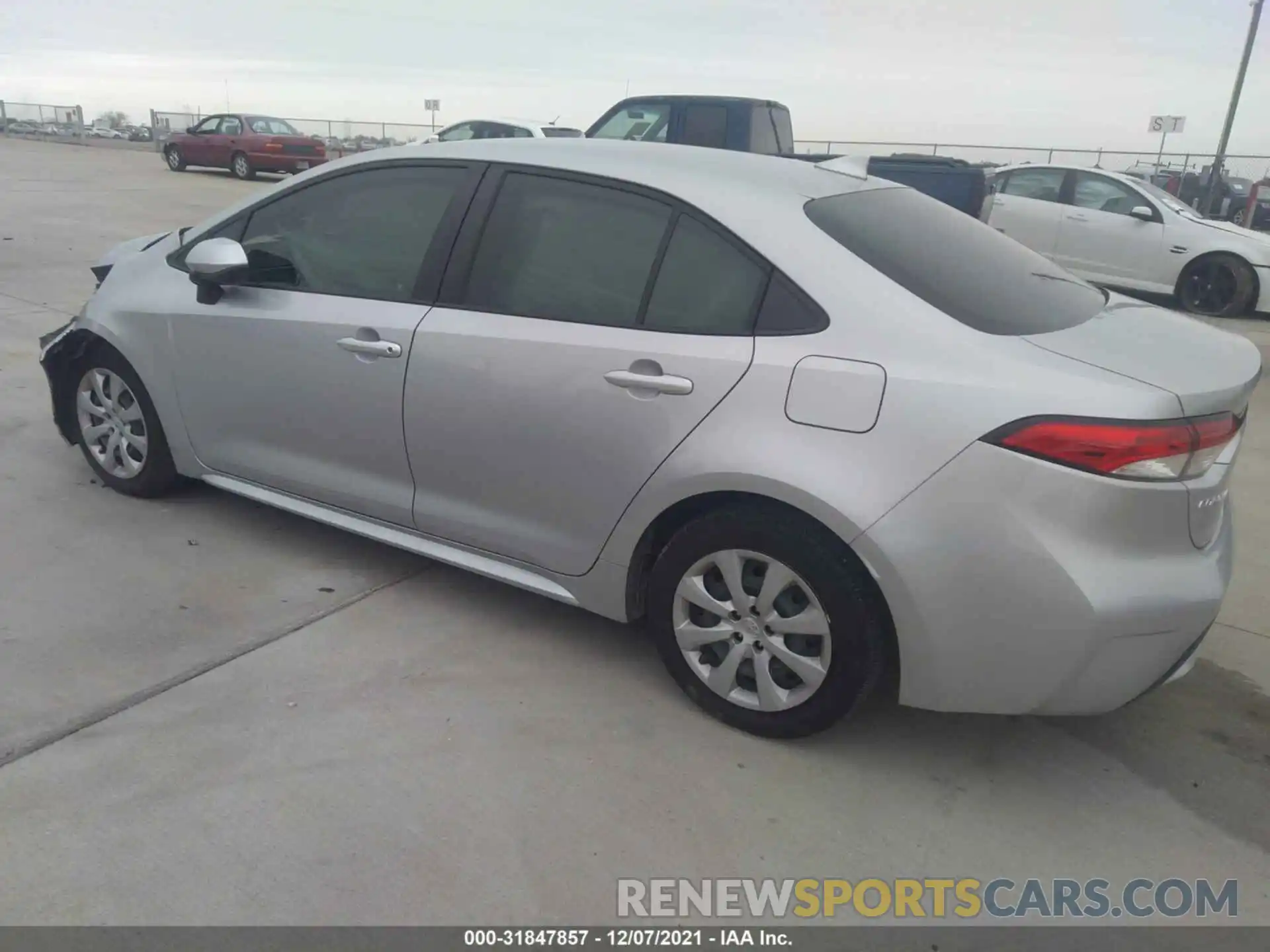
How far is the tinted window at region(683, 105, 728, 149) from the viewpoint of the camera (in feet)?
38.0

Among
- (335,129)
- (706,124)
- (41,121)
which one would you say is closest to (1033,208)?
(706,124)

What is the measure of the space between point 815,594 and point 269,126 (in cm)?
2246

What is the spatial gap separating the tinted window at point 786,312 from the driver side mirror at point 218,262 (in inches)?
79.2

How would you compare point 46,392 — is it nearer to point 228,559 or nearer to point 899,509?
point 228,559

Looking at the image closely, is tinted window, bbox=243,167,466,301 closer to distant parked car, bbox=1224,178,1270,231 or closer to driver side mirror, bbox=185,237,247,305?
driver side mirror, bbox=185,237,247,305

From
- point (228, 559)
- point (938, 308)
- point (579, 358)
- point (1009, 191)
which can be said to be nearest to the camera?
point (938, 308)

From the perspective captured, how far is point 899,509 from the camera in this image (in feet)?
8.07

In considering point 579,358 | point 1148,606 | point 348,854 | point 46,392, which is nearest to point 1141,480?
point 1148,606

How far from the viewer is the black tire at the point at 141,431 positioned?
412 cm

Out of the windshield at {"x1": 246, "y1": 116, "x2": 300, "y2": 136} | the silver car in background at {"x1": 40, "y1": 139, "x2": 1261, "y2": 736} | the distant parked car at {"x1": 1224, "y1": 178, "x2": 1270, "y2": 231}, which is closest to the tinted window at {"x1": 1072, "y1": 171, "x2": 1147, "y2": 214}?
the distant parked car at {"x1": 1224, "y1": 178, "x2": 1270, "y2": 231}

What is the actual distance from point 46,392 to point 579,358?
450 cm

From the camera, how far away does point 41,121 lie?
4038 cm

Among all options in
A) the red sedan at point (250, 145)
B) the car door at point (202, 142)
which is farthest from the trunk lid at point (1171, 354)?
the car door at point (202, 142)

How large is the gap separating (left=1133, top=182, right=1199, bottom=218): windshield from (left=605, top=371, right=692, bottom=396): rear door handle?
10122 millimetres
